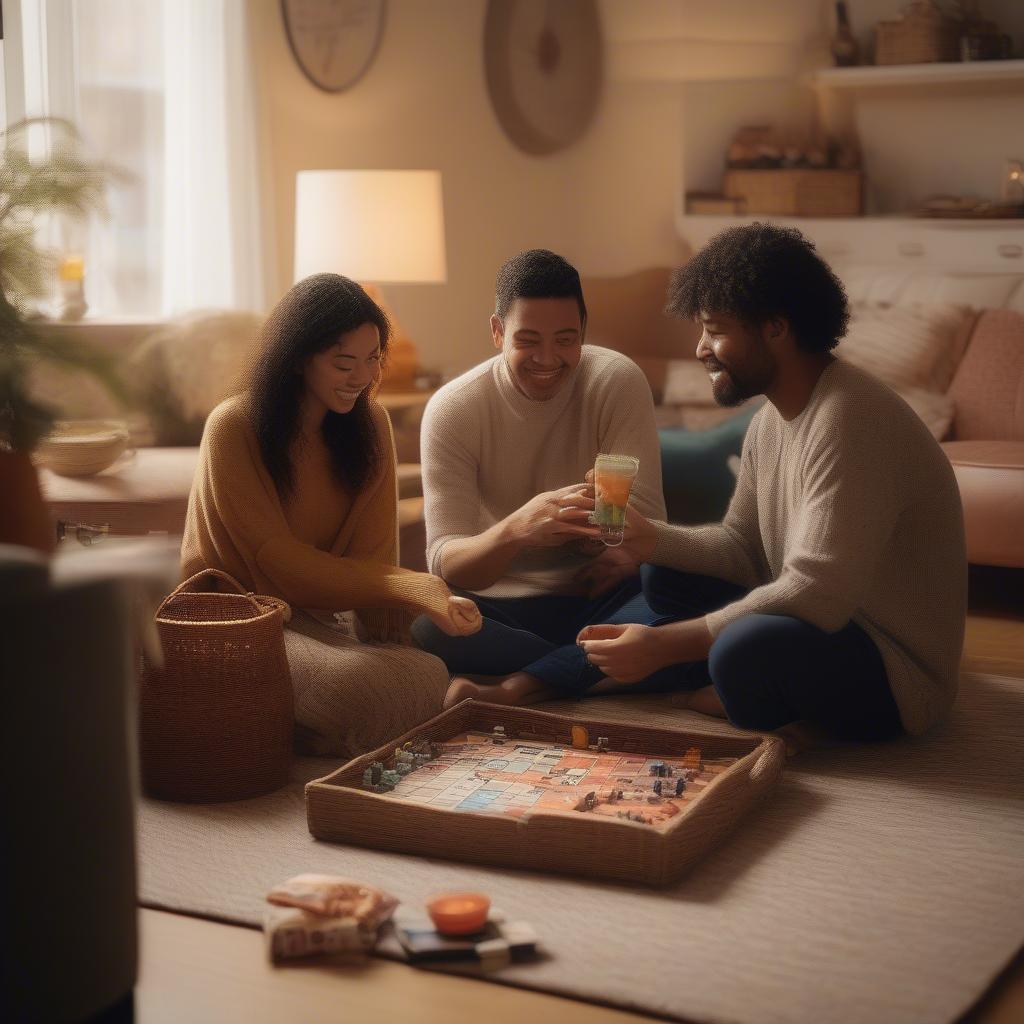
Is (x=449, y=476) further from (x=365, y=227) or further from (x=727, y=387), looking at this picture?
(x=365, y=227)

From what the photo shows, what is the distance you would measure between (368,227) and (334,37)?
3.57 ft

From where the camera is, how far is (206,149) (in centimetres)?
475

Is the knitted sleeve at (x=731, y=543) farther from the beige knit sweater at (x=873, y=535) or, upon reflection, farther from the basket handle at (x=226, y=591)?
the basket handle at (x=226, y=591)

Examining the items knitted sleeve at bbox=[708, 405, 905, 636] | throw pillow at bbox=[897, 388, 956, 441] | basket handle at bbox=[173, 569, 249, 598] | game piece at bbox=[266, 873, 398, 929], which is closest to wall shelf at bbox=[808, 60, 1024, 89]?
throw pillow at bbox=[897, 388, 956, 441]

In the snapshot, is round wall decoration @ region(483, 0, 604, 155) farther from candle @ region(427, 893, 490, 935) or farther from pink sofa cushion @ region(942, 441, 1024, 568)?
candle @ region(427, 893, 490, 935)

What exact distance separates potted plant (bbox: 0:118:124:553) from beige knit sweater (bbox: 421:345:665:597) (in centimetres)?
112

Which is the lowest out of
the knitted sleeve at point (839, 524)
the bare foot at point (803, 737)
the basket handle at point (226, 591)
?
the bare foot at point (803, 737)

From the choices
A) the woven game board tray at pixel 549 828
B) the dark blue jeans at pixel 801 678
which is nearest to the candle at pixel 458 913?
the woven game board tray at pixel 549 828

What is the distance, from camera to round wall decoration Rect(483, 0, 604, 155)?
549cm

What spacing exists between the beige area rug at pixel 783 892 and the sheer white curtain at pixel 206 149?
2517mm

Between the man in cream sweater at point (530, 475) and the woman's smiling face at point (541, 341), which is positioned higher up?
the woman's smiling face at point (541, 341)

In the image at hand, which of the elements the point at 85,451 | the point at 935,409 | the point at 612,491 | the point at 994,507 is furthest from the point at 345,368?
the point at 935,409

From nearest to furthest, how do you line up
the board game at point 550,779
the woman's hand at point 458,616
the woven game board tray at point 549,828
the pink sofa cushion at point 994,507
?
the woven game board tray at point 549,828, the board game at point 550,779, the woman's hand at point 458,616, the pink sofa cushion at point 994,507

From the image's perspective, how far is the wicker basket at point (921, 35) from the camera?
503 cm
